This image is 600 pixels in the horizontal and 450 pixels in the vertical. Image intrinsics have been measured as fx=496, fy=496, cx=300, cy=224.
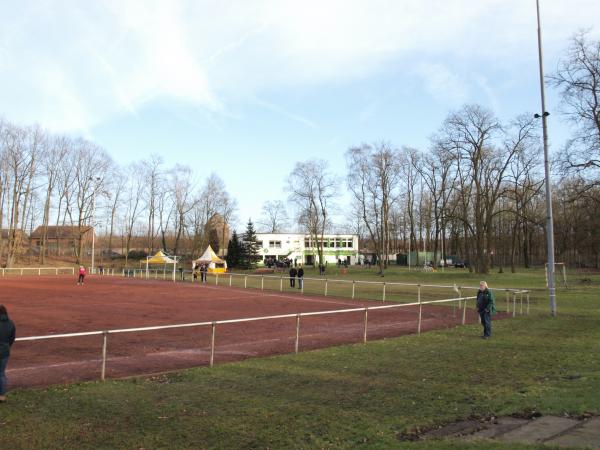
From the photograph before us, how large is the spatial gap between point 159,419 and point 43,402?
6.40 ft

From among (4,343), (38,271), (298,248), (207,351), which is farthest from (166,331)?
(298,248)

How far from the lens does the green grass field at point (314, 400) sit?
5461mm

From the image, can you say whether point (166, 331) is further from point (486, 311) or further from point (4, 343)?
point (486, 311)

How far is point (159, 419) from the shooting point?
6121mm

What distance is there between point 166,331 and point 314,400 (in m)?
8.94

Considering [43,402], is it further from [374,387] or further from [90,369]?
[374,387]

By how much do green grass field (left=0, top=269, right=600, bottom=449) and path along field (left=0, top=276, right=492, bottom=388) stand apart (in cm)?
157

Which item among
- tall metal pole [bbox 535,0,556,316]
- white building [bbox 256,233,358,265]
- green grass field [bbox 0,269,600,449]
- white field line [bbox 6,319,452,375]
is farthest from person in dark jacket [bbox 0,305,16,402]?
white building [bbox 256,233,358,265]

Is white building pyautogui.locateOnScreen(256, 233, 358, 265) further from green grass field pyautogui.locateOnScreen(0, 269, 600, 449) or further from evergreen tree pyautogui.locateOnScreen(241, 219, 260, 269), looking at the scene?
green grass field pyautogui.locateOnScreen(0, 269, 600, 449)

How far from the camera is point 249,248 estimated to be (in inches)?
2840

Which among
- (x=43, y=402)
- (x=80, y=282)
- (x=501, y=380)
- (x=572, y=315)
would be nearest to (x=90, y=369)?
(x=43, y=402)

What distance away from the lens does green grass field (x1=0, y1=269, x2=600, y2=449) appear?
215 inches

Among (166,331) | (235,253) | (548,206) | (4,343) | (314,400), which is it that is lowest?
(166,331)

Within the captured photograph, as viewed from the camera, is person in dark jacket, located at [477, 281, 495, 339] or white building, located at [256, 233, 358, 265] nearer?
person in dark jacket, located at [477, 281, 495, 339]
